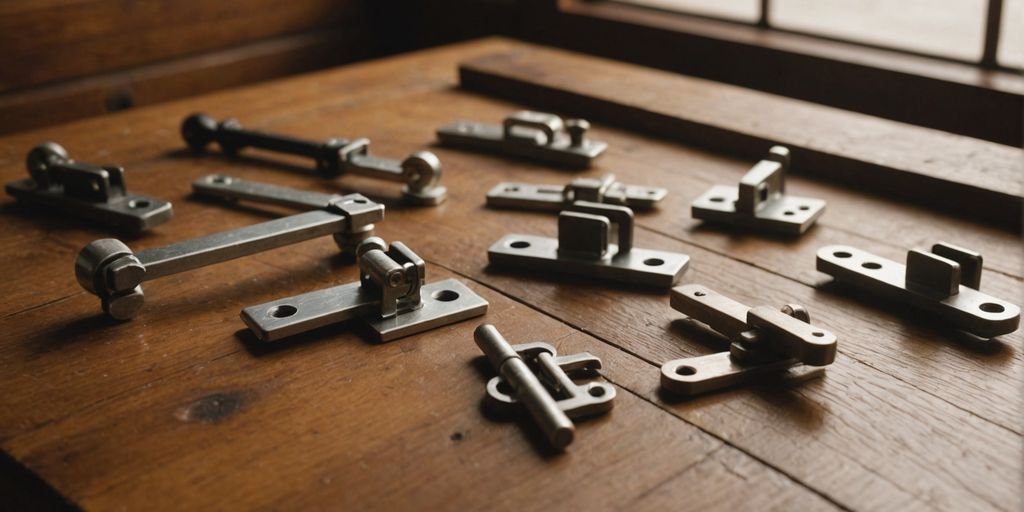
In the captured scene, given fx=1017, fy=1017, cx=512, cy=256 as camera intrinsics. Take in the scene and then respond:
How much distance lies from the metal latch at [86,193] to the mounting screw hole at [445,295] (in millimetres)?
411

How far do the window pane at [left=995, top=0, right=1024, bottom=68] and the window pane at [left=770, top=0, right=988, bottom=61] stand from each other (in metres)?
0.03

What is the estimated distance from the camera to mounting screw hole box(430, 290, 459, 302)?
0.96 metres

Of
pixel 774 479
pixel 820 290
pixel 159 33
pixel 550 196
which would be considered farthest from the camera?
pixel 159 33

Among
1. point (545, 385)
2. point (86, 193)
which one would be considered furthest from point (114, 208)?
point (545, 385)

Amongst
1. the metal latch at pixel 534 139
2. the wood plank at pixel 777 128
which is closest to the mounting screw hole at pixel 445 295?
the metal latch at pixel 534 139

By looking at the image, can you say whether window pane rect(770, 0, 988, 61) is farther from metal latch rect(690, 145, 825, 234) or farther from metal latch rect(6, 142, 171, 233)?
metal latch rect(6, 142, 171, 233)

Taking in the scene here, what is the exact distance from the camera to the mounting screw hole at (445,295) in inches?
37.9

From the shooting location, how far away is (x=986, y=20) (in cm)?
148

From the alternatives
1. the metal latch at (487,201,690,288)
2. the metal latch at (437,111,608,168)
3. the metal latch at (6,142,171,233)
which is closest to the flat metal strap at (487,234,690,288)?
the metal latch at (487,201,690,288)

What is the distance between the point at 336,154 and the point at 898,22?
134 centimetres

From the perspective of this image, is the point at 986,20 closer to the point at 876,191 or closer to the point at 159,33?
the point at 876,191

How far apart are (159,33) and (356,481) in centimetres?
214

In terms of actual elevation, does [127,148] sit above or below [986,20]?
below

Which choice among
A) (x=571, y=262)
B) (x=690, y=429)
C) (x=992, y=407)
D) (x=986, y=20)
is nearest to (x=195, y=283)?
(x=571, y=262)
